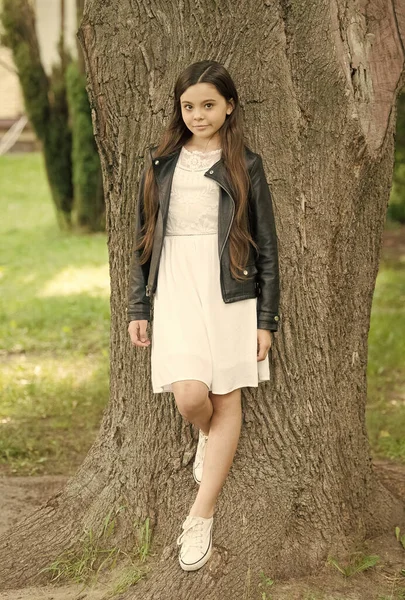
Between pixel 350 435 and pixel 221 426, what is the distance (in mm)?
740

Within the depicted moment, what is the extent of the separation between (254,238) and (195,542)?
117 cm

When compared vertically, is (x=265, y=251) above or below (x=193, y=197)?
below

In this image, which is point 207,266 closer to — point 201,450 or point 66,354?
point 201,450

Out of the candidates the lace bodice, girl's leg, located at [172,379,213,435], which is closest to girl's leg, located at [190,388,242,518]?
girl's leg, located at [172,379,213,435]

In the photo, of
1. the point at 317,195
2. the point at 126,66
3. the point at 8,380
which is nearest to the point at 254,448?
the point at 317,195

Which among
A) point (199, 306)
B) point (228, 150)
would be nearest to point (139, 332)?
point (199, 306)

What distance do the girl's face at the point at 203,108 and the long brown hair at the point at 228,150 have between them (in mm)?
22

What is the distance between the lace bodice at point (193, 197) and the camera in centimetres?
322

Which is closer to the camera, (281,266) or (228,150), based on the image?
(228,150)

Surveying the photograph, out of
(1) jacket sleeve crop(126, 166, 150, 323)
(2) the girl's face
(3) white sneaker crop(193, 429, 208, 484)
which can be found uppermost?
(2) the girl's face

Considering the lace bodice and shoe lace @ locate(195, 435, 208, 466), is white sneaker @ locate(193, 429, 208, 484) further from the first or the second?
the lace bodice

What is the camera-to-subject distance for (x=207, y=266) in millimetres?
3213

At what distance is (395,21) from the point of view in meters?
3.51

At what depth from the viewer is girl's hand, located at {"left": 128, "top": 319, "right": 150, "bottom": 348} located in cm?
338
